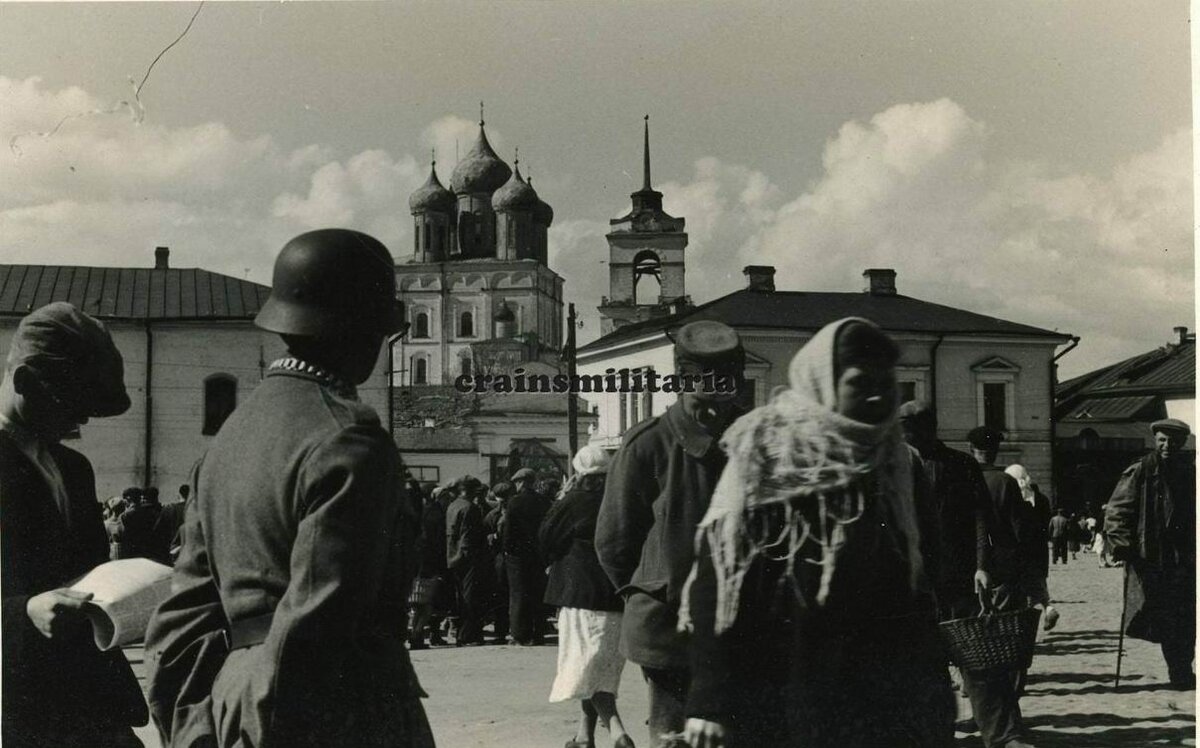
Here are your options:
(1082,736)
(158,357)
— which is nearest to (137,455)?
(158,357)

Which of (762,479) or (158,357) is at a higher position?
(158,357)

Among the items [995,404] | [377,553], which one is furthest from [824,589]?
[995,404]

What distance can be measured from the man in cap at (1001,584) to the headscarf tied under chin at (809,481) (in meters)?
3.33

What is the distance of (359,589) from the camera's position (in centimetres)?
256

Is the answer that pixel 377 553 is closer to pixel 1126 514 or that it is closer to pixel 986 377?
pixel 1126 514

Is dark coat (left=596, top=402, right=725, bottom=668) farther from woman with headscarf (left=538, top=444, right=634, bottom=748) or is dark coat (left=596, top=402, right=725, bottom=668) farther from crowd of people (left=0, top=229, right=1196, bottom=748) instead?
woman with headscarf (left=538, top=444, right=634, bottom=748)

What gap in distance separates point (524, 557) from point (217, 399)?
63.0ft

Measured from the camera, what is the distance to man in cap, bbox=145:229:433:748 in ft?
8.38

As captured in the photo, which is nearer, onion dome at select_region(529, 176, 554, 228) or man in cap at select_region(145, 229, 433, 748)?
man in cap at select_region(145, 229, 433, 748)

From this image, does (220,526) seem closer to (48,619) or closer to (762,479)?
(48,619)

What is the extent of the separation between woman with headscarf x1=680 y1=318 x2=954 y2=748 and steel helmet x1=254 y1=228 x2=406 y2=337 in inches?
47.4

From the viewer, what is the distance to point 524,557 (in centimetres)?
1360

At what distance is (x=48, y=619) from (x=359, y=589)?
1.30m

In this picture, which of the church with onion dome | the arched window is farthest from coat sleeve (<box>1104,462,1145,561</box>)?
the church with onion dome
